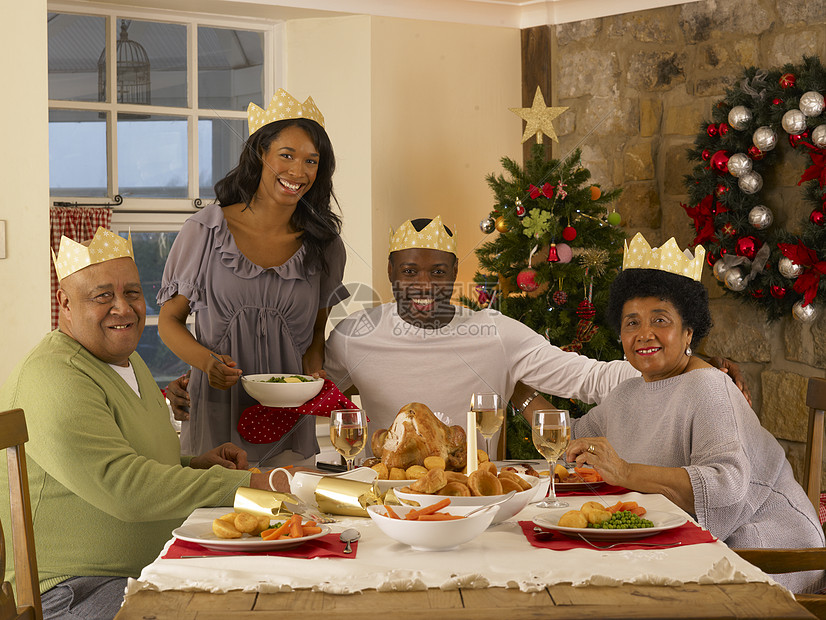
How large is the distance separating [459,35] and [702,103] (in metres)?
1.19

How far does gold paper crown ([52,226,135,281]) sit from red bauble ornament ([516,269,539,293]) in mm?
2024

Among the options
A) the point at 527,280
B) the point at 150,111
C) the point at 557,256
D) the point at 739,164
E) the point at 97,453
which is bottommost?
the point at 97,453

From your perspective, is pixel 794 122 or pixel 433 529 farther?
pixel 794 122

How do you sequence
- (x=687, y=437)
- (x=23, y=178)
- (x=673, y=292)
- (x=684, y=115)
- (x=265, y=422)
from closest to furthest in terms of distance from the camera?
(x=687, y=437), (x=673, y=292), (x=265, y=422), (x=23, y=178), (x=684, y=115)

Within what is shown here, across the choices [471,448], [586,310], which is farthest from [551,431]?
[586,310]

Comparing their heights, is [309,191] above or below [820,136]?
below

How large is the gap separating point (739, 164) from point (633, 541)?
98.1 inches

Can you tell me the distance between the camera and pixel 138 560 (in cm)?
172

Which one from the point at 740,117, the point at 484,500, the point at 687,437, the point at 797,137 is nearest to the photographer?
the point at 484,500

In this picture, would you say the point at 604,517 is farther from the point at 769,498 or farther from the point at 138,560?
the point at 138,560

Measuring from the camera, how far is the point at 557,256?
3.54 metres

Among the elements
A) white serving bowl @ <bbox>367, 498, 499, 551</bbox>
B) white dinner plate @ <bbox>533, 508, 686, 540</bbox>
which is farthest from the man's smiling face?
white serving bowl @ <bbox>367, 498, 499, 551</bbox>

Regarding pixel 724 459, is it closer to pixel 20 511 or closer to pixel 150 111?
pixel 20 511

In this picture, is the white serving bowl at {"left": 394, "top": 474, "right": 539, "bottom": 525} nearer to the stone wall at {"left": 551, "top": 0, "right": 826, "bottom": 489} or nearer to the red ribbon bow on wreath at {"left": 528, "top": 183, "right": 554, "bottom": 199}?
the red ribbon bow on wreath at {"left": 528, "top": 183, "right": 554, "bottom": 199}
